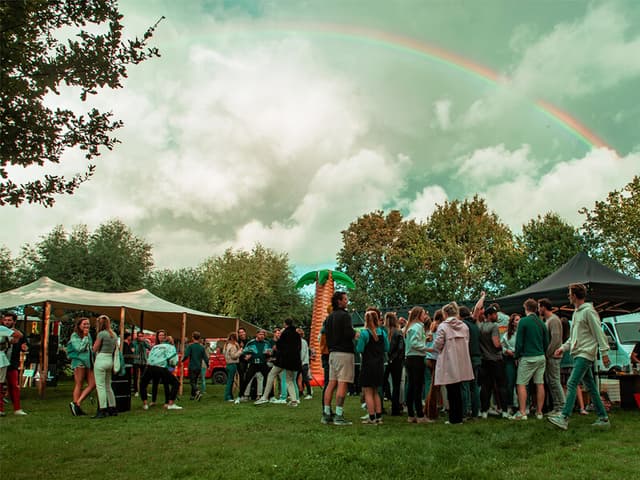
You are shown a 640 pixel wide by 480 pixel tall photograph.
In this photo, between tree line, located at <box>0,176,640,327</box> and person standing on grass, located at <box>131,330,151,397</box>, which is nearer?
person standing on grass, located at <box>131,330,151,397</box>

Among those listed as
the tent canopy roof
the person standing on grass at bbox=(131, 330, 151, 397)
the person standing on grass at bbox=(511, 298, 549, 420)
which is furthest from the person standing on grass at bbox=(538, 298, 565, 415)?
the tent canopy roof

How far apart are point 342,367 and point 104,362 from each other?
4467 millimetres

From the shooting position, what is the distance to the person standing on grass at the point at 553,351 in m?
8.91

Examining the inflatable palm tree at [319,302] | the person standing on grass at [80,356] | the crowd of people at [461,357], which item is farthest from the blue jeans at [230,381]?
the inflatable palm tree at [319,302]

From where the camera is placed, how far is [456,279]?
4475 cm

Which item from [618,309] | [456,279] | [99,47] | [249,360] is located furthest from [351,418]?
[456,279]

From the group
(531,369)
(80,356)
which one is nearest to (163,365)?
(80,356)

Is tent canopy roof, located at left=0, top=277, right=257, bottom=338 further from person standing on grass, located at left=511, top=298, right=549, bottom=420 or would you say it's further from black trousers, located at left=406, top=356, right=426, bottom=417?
person standing on grass, located at left=511, top=298, right=549, bottom=420

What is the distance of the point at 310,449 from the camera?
A: 6137 mm

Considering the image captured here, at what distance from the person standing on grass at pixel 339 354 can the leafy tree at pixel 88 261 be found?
2933cm

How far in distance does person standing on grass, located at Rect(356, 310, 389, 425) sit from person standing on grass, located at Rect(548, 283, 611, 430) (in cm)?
243

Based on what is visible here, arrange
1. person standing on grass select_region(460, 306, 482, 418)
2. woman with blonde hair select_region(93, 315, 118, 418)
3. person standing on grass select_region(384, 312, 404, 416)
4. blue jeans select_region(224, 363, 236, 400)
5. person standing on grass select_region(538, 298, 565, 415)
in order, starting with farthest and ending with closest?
blue jeans select_region(224, 363, 236, 400), woman with blonde hair select_region(93, 315, 118, 418), person standing on grass select_region(384, 312, 404, 416), person standing on grass select_region(460, 306, 482, 418), person standing on grass select_region(538, 298, 565, 415)

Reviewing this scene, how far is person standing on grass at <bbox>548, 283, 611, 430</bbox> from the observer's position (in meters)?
7.38

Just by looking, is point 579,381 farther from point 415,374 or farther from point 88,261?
point 88,261
